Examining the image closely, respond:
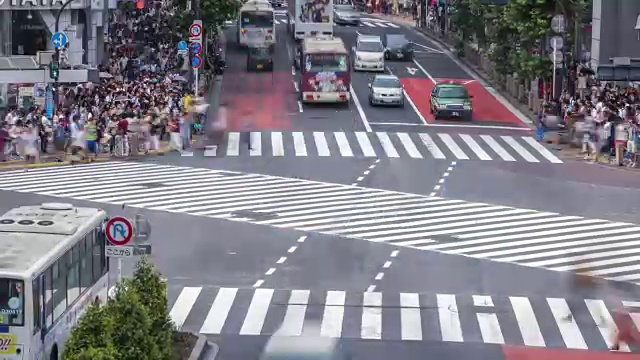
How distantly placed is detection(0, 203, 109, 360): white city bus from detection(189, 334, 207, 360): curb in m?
1.79

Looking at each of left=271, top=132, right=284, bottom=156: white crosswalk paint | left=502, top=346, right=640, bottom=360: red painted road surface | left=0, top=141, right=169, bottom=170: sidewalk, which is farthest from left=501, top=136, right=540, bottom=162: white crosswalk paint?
left=502, top=346, right=640, bottom=360: red painted road surface

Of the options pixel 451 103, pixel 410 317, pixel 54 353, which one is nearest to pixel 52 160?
pixel 451 103

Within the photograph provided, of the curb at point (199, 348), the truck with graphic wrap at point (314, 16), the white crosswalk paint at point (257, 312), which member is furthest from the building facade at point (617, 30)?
the curb at point (199, 348)

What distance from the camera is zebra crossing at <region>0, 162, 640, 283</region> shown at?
2906 centimetres

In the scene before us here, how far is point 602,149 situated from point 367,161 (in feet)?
26.7

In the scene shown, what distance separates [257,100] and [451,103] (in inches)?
386

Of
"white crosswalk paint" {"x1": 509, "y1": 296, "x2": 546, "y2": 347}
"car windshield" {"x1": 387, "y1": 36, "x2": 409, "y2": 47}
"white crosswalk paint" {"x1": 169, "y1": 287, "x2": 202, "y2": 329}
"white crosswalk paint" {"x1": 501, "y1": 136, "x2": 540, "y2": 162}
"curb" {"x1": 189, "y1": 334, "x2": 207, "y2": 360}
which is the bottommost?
"white crosswalk paint" {"x1": 509, "y1": 296, "x2": 546, "y2": 347}

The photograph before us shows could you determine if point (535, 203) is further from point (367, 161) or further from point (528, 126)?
Result: point (528, 126)

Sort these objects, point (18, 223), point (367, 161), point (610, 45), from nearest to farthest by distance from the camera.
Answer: point (18, 223), point (367, 161), point (610, 45)

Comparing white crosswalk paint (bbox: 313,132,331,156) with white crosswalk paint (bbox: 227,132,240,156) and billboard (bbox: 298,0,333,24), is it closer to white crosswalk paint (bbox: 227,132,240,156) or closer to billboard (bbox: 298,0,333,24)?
white crosswalk paint (bbox: 227,132,240,156)

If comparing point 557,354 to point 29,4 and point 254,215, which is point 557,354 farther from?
point 29,4

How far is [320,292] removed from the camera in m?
24.8

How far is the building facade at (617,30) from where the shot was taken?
163 ft

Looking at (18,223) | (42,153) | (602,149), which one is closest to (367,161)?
(602,149)
